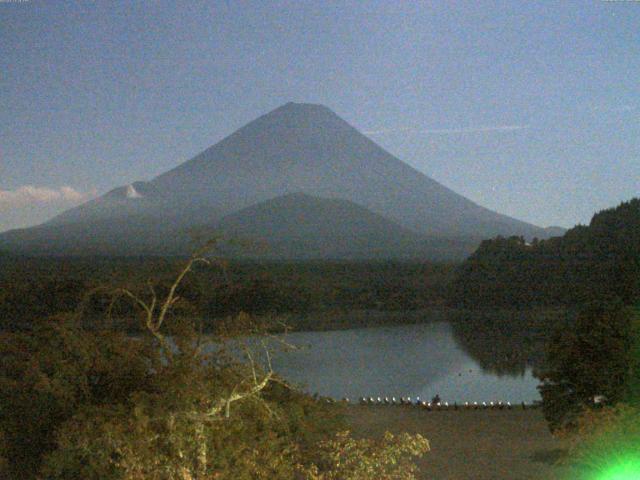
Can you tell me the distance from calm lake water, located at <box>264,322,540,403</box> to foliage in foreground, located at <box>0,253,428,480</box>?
8.50 metres

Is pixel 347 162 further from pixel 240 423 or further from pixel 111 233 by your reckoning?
pixel 240 423

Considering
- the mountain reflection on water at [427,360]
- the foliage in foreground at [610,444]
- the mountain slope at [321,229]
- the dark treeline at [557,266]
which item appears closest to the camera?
the foliage in foreground at [610,444]

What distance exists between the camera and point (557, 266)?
112ft

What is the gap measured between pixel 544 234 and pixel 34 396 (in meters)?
80.1

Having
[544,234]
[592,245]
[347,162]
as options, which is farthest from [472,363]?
[347,162]

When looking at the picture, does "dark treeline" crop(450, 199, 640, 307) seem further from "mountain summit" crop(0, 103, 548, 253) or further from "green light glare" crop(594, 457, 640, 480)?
"mountain summit" crop(0, 103, 548, 253)

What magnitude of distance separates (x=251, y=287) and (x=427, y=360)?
39.1 feet

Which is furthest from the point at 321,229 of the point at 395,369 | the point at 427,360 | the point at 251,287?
the point at 395,369

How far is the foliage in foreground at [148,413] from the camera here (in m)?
5.80

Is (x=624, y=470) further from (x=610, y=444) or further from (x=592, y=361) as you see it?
(x=592, y=361)

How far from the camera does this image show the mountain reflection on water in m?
19.9

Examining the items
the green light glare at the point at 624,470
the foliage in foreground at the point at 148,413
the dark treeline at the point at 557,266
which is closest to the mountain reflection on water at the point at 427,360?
the dark treeline at the point at 557,266

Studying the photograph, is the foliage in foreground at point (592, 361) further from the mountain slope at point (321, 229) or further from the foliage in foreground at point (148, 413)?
the mountain slope at point (321, 229)

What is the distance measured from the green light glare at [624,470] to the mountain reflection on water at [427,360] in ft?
32.1
